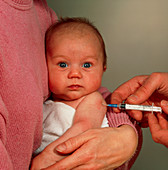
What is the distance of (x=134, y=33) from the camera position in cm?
218

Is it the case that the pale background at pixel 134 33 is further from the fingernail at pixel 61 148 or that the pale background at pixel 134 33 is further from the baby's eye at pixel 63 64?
the fingernail at pixel 61 148

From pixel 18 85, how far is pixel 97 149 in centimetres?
41

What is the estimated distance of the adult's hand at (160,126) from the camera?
3.26ft

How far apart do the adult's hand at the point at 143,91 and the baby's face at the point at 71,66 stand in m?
0.20

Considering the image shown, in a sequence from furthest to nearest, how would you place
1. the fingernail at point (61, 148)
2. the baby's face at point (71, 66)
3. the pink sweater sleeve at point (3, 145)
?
1. the baby's face at point (71, 66)
2. the fingernail at point (61, 148)
3. the pink sweater sleeve at point (3, 145)

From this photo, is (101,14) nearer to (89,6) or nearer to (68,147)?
(89,6)

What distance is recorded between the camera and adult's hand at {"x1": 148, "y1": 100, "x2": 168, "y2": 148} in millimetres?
992

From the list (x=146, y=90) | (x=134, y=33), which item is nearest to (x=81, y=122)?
(x=146, y=90)

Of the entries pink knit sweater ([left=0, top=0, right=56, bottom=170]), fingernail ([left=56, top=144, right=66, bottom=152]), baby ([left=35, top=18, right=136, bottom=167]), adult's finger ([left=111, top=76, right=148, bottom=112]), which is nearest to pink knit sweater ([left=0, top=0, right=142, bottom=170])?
pink knit sweater ([left=0, top=0, right=56, bottom=170])

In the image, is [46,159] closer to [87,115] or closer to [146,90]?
[87,115]

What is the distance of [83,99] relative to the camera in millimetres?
1083

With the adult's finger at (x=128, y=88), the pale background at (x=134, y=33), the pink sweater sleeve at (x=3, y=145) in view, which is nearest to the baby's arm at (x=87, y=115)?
the adult's finger at (x=128, y=88)

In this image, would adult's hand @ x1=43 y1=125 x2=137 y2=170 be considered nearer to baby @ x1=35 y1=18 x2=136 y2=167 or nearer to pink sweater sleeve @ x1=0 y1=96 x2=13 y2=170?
baby @ x1=35 y1=18 x2=136 y2=167

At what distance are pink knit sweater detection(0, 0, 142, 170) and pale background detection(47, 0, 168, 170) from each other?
58.1 inches
